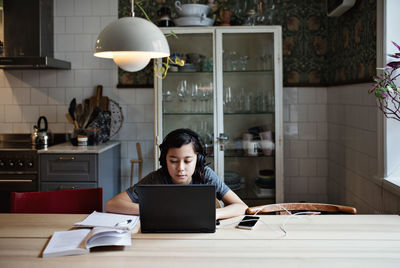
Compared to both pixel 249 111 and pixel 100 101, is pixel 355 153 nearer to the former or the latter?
pixel 249 111

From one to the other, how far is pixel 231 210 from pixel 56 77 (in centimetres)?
269

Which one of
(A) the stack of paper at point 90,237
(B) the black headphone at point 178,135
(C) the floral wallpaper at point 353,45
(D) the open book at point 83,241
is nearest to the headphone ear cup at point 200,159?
(B) the black headphone at point 178,135

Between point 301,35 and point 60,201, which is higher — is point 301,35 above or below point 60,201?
above

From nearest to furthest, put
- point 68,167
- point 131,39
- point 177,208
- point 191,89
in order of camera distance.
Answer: point 131,39 < point 177,208 < point 68,167 < point 191,89

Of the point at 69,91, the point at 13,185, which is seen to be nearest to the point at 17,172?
the point at 13,185

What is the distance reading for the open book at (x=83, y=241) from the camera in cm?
161

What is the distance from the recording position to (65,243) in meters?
1.69

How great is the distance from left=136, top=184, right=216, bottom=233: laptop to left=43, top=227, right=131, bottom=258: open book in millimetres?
123

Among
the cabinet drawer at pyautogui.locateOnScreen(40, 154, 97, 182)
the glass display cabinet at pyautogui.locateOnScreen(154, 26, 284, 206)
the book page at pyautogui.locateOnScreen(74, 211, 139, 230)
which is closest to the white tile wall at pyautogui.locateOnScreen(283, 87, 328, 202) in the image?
the glass display cabinet at pyautogui.locateOnScreen(154, 26, 284, 206)

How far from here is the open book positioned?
161 cm

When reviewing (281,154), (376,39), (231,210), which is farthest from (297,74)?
(231,210)

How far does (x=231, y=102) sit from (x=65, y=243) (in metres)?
2.32

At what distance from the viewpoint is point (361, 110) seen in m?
3.11

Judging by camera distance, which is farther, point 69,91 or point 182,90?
point 69,91
